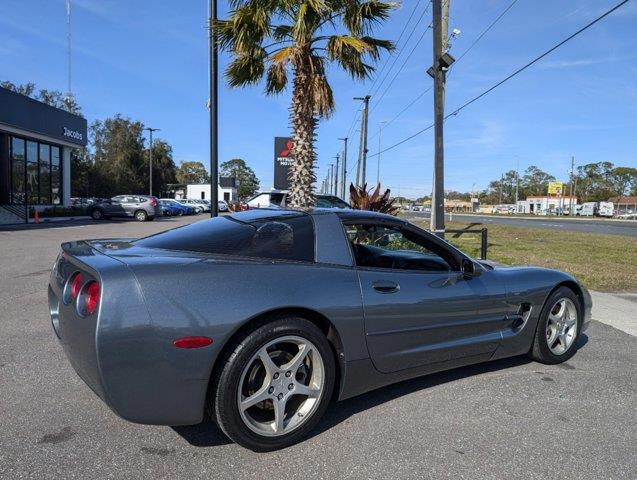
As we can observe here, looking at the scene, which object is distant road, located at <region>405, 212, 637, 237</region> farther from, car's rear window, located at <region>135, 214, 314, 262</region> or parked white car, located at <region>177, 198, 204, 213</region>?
car's rear window, located at <region>135, 214, 314, 262</region>

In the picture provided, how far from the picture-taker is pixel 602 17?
31.6 ft

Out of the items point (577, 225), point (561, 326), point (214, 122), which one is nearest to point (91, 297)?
point (561, 326)

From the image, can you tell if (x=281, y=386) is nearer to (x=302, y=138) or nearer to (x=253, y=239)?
(x=253, y=239)

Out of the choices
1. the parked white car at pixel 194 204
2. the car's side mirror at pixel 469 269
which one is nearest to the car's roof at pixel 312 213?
the car's side mirror at pixel 469 269

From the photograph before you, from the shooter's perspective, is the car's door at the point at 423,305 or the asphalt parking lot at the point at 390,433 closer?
the asphalt parking lot at the point at 390,433

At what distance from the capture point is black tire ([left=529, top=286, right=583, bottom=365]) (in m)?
4.39

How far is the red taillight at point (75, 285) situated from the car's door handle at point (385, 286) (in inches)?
69.4

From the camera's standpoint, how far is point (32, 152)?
101ft

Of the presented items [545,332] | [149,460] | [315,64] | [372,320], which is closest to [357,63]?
[315,64]

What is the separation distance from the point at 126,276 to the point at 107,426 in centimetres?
115

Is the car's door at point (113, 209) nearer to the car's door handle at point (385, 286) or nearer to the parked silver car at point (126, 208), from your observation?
the parked silver car at point (126, 208)

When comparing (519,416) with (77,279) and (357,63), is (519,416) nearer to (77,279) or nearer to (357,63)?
(77,279)

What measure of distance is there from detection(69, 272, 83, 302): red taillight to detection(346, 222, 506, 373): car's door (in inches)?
66.0

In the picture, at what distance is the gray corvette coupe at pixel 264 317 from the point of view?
101 inches
